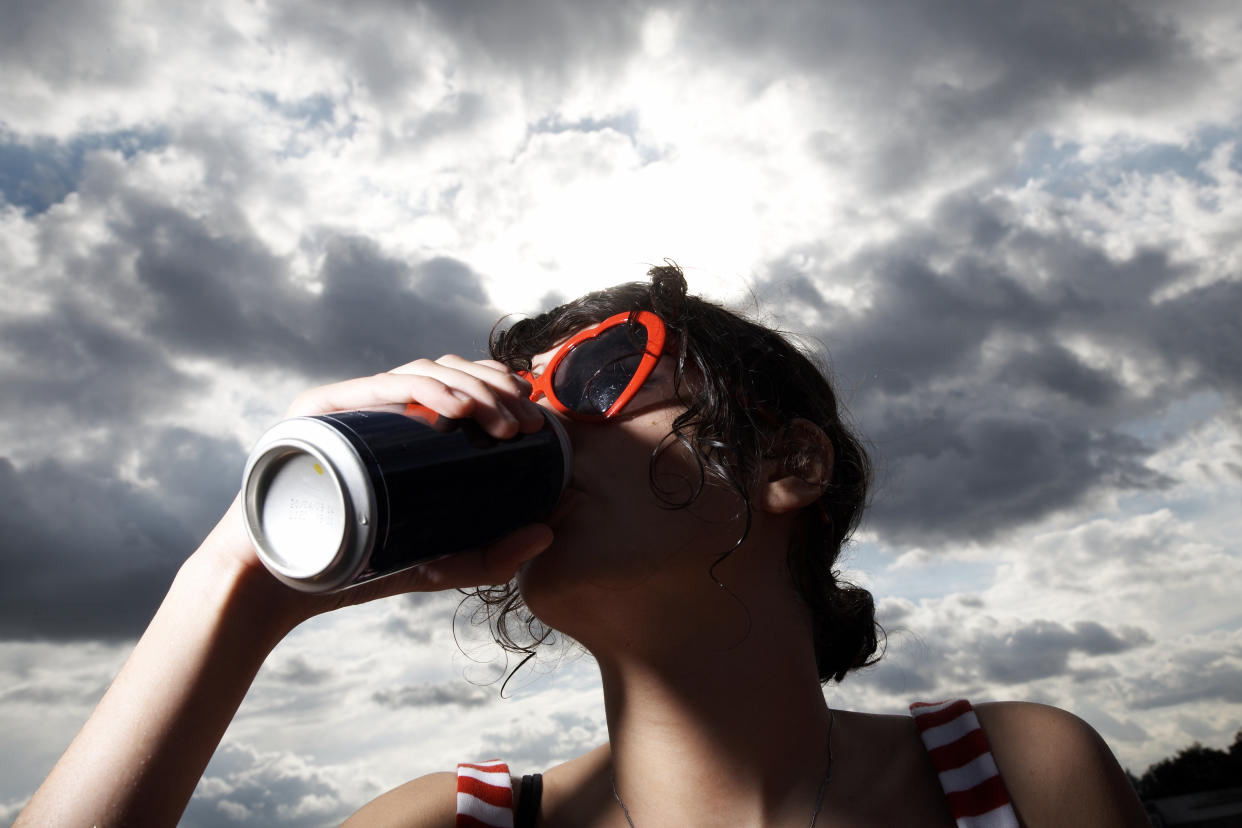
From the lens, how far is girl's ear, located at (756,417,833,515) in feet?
6.72

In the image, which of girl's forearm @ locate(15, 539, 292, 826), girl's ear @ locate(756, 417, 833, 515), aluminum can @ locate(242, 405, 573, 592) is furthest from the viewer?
girl's ear @ locate(756, 417, 833, 515)

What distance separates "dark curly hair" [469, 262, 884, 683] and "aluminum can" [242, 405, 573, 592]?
0.47m

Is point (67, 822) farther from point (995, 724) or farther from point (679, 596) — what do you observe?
point (995, 724)

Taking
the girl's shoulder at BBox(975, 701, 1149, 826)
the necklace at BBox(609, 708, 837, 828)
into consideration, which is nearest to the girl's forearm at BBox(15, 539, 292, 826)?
the necklace at BBox(609, 708, 837, 828)

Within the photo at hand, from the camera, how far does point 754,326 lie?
2.39 meters

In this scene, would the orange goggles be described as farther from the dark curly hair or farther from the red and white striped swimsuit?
the red and white striped swimsuit

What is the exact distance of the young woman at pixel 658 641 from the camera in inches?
60.9

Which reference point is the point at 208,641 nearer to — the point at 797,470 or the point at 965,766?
the point at 797,470

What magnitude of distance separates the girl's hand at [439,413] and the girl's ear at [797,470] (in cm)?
66

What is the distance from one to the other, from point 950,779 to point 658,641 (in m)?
0.71

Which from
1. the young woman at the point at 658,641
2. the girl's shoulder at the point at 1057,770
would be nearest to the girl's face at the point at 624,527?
the young woman at the point at 658,641

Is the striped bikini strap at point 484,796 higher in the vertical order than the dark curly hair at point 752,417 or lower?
lower

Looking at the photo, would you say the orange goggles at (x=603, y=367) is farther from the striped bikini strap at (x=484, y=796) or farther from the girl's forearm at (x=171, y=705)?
the striped bikini strap at (x=484, y=796)

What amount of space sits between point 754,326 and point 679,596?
887mm
